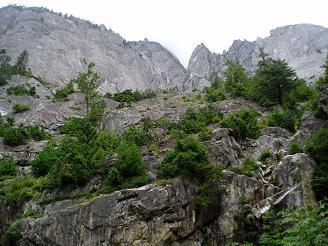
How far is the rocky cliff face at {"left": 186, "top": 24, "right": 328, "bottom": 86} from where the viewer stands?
363ft

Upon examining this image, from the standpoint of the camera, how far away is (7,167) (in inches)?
1635

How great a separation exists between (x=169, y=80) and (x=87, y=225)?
119902 mm

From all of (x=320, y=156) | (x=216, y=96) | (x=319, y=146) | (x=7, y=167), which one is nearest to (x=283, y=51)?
(x=216, y=96)

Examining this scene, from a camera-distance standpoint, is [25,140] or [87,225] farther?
[25,140]

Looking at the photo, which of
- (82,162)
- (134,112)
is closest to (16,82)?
(134,112)

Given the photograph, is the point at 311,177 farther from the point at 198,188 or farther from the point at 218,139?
the point at 218,139

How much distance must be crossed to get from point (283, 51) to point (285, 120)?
87451mm

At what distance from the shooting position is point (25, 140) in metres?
51.4

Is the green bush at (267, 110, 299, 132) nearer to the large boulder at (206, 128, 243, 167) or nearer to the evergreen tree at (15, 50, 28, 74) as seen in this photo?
the large boulder at (206, 128, 243, 167)

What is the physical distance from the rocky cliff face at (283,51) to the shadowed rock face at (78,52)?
911 cm

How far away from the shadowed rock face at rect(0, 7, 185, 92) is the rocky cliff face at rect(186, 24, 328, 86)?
9.11 meters

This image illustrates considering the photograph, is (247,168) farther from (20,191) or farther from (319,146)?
(20,191)

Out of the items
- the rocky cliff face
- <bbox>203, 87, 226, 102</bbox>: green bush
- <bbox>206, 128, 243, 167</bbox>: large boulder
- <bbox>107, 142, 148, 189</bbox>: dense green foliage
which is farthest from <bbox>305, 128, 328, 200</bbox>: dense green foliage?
the rocky cliff face

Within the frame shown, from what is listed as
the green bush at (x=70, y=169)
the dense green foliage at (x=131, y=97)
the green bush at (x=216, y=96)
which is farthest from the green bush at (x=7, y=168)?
the dense green foliage at (x=131, y=97)
